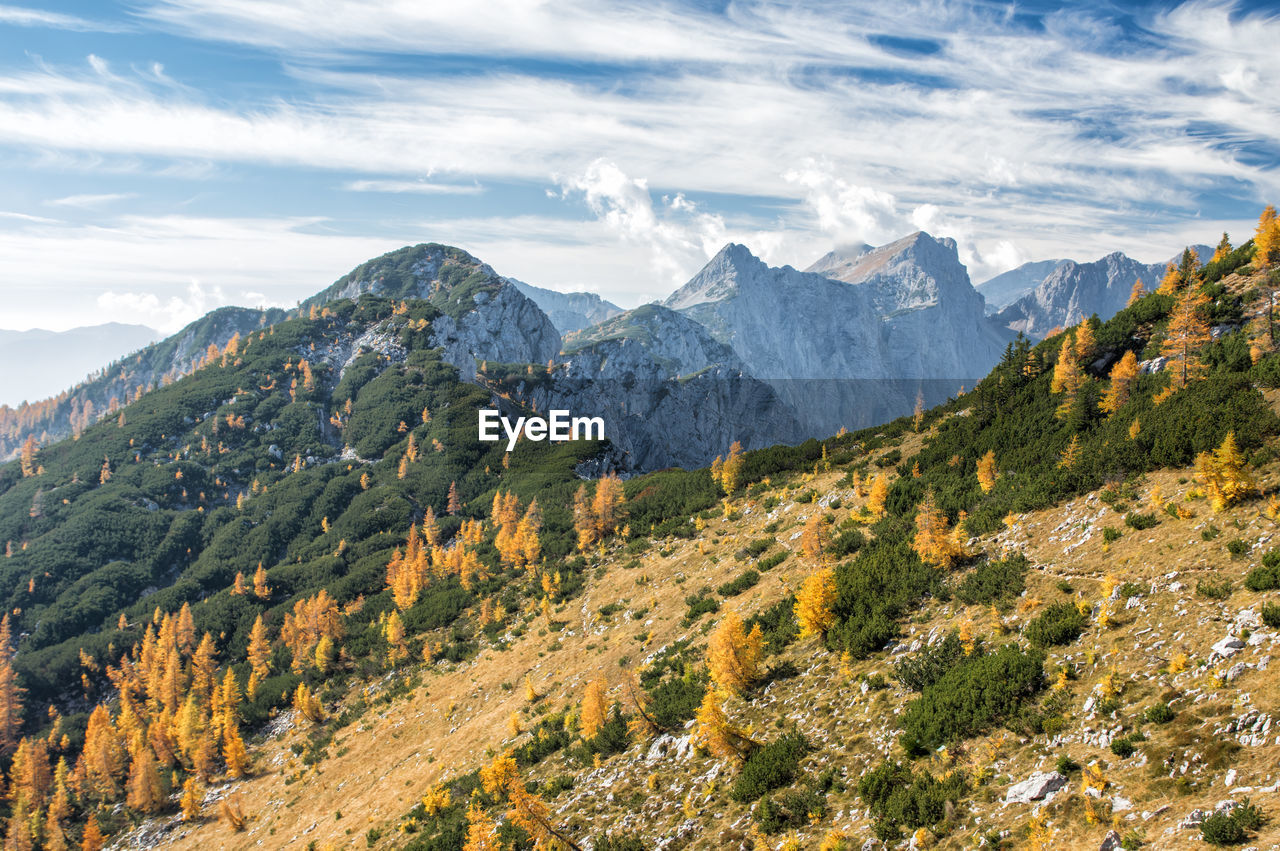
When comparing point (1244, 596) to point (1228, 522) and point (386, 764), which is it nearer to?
point (1228, 522)

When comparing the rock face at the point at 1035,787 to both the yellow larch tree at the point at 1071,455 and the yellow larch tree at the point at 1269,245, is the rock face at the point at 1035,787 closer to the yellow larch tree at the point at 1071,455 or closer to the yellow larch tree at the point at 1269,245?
the yellow larch tree at the point at 1071,455

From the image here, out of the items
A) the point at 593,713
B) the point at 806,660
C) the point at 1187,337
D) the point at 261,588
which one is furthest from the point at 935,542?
the point at 261,588

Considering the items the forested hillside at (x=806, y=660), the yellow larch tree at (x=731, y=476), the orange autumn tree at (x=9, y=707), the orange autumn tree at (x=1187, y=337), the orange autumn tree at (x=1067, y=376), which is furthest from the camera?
the orange autumn tree at (x=9, y=707)

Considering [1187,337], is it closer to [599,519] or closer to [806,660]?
[806,660]

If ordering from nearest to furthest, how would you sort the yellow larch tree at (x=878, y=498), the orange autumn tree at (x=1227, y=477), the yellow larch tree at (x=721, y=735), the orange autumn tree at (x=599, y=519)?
the orange autumn tree at (x=1227, y=477) → the yellow larch tree at (x=721, y=735) → the yellow larch tree at (x=878, y=498) → the orange autumn tree at (x=599, y=519)

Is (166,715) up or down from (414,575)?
down

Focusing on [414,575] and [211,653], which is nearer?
[414,575]

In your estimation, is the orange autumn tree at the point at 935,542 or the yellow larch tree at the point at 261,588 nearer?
the orange autumn tree at the point at 935,542

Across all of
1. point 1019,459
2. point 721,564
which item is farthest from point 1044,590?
point 721,564

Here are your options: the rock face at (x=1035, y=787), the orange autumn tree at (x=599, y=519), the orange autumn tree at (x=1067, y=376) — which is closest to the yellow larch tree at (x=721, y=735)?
the rock face at (x=1035, y=787)

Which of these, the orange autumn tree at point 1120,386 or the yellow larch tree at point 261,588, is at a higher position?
the orange autumn tree at point 1120,386

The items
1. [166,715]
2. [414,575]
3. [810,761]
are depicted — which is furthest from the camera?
[414,575]
